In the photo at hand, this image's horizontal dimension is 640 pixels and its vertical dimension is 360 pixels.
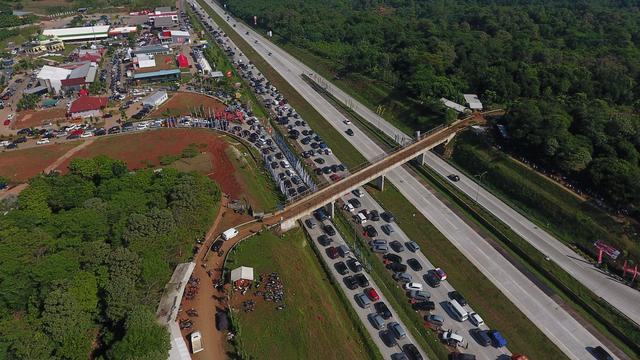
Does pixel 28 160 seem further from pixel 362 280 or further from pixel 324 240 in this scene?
pixel 362 280

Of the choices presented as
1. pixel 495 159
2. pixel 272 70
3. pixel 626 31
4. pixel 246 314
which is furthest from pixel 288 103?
pixel 626 31

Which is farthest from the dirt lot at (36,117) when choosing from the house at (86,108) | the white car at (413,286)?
the white car at (413,286)

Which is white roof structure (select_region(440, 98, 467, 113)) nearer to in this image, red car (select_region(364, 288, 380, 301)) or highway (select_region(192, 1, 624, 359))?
highway (select_region(192, 1, 624, 359))

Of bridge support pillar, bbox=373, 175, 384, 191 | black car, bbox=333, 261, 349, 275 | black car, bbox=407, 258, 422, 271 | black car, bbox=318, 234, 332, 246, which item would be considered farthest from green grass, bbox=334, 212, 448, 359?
bridge support pillar, bbox=373, 175, 384, 191

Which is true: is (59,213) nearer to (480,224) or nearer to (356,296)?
(356,296)

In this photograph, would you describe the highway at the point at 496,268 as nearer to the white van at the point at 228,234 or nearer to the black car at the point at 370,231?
the black car at the point at 370,231
